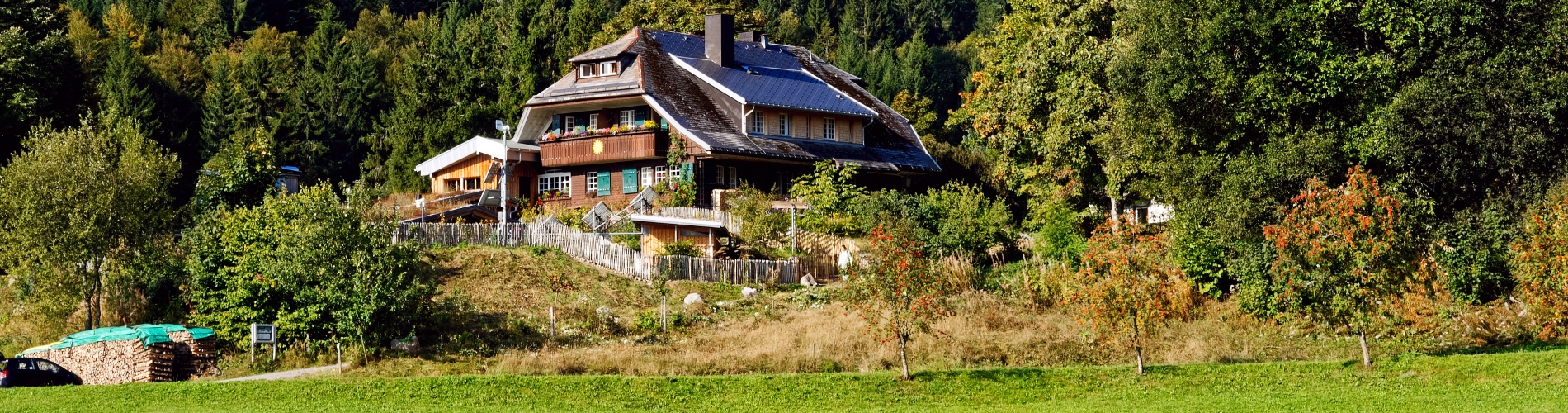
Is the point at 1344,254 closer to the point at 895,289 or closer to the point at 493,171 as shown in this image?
the point at 895,289

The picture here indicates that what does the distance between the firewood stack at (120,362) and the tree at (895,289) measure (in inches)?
620

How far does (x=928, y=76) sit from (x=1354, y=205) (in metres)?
83.8

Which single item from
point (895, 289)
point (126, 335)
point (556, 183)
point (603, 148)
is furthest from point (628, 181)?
point (895, 289)

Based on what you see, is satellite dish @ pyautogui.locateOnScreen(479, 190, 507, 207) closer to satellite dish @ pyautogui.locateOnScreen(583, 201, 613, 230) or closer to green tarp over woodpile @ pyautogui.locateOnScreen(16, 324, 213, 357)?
satellite dish @ pyautogui.locateOnScreen(583, 201, 613, 230)

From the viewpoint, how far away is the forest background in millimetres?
37969

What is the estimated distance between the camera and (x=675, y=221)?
5131cm

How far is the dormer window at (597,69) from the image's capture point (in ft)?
196

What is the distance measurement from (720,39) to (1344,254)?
A: 35.3 meters

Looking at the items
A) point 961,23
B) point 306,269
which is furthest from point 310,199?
point 961,23

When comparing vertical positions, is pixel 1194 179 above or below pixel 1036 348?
above

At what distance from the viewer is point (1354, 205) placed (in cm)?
3181

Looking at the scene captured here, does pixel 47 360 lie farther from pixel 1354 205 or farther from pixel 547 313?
pixel 1354 205

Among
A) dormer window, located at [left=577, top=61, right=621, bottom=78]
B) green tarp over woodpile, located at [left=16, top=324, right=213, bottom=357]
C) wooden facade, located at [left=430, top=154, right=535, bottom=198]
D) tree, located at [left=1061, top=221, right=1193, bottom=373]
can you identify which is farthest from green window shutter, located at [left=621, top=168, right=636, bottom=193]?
tree, located at [left=1061, top=221, right=1193, bottom=373]

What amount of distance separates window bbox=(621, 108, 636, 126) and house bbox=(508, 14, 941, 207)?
0.03 m
